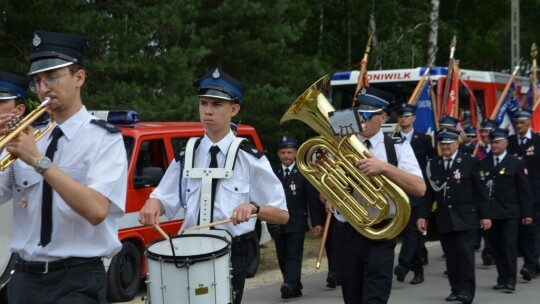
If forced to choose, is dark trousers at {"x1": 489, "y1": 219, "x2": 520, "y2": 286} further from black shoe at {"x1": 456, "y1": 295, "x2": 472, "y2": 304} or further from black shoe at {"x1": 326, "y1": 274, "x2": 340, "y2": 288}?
black shoe at {"x1": 326, "y1": 274, "x2": 340, "y2": 288}

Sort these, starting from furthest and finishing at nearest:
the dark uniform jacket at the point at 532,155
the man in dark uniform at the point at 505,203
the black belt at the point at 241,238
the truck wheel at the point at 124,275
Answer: the dark uniform jacket at the point at 532,155 < the man in dark uniform at the point at 505,203 < the truck wheel at the point at 124,275 < the black belt at the point at 241,238

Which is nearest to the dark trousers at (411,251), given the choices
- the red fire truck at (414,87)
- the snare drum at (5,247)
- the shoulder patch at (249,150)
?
the red fire truck at (414,87)

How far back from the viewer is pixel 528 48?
34.2 meters

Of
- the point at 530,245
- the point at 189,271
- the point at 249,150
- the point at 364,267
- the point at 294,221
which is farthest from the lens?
the point at 530,245

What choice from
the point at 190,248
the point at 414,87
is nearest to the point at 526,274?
the point at 414,87

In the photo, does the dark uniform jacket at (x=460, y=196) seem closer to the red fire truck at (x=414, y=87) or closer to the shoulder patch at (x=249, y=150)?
the shoulder patch at (x=249, y=150)

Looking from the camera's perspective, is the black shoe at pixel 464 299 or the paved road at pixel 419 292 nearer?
the black shoe at pixel 464 299

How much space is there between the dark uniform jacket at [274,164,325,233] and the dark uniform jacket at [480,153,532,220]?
1.96 meters

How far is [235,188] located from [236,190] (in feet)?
0.04

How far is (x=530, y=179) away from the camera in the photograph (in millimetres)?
12664

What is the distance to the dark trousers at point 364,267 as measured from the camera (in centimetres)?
667

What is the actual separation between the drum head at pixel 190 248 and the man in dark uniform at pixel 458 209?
5401 millimetres

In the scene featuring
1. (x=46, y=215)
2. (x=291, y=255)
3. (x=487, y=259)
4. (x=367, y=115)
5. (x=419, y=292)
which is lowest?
(x=419, y=292)

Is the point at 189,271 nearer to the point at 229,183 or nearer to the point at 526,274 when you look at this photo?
the point at 229,183
